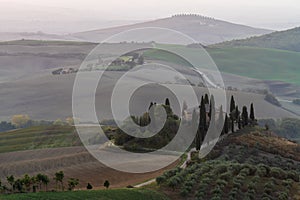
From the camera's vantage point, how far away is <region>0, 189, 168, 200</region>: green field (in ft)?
87.0

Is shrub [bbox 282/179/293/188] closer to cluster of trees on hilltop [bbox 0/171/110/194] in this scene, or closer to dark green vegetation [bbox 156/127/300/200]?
dark green vegetation [bbox 156/127/300/200]

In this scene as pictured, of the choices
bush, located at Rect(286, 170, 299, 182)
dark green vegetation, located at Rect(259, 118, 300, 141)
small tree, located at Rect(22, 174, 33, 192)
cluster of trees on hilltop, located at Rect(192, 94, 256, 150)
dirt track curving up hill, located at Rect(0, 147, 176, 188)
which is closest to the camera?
small tree, located at Rect(22, 174, 33, 192)

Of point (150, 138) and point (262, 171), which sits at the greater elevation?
point (150, 138)

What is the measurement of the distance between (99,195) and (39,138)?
40.2 meters

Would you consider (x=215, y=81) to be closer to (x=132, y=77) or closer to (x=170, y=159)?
(x=132, y=77)

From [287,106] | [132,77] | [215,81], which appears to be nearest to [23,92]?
[132,77]

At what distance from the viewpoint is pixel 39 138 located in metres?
66.1

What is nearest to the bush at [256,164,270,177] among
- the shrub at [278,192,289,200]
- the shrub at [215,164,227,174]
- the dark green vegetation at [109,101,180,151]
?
the shrub at [215,164,227,174]

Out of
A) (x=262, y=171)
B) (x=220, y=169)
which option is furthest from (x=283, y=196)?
(x=220, y=169)

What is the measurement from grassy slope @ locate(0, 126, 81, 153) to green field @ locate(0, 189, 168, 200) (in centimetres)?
3145

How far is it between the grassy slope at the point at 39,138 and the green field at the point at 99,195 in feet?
103

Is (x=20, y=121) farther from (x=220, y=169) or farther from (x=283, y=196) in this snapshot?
(x=283, y=196)

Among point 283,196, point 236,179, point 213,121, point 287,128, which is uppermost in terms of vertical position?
point 213,121

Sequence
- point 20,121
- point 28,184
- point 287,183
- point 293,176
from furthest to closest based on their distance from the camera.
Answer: point 20,121 → point 293,176 → point 287,183 → point 28,184
